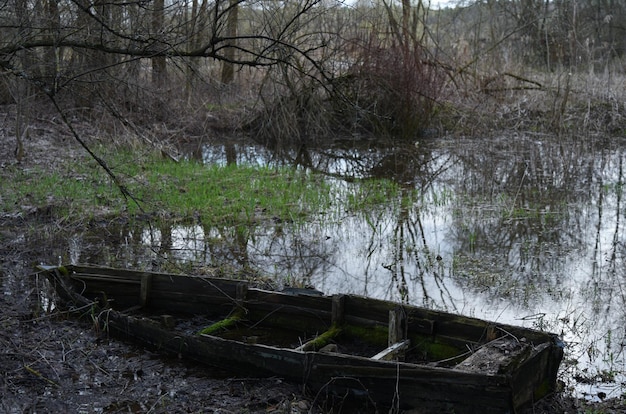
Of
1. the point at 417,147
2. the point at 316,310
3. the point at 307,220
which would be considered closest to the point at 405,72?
the point at 417,147

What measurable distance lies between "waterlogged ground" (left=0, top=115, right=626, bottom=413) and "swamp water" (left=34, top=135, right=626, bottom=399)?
2cm

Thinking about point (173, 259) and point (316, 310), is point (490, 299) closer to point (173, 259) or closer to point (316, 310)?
point (316, 310)

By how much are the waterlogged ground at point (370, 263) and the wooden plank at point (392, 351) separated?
0.56 m

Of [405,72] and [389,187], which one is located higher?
[405,72]

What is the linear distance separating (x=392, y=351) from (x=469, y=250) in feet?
13.4

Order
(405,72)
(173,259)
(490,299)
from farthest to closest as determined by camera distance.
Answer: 1. (405,72)
2. (173,259)
3. (490,299)

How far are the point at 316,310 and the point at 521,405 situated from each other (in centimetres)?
200

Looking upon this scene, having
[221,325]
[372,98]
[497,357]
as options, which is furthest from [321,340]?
[372,98]

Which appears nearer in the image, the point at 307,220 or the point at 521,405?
the point at 521,405

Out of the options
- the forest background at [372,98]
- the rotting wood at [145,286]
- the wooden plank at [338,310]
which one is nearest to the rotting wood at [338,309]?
the wooden plank at [338,310]

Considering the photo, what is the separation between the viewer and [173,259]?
8.44m

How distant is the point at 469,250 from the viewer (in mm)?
9008

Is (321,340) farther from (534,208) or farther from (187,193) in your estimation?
(534,208)

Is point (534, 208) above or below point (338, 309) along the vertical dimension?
below
